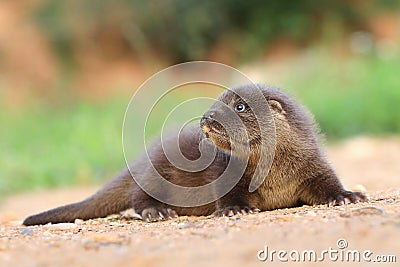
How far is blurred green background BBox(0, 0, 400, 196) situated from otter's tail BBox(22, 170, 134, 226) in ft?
24.2

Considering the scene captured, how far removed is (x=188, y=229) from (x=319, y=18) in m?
16.9

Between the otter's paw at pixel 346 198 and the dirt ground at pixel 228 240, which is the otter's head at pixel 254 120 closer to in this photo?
the otter's paw at pixel 346 198

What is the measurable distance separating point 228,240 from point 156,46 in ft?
57.0

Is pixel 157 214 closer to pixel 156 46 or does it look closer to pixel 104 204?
pixel 104 204

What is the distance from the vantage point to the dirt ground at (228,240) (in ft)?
11.6

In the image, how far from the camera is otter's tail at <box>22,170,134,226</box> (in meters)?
6.24

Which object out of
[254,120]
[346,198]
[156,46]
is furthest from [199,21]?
[346,198]

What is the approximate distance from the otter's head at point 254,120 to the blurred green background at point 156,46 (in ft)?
26.1

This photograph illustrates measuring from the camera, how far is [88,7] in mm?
21531

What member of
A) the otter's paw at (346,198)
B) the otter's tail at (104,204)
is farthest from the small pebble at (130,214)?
the otter's paw at (346,198)

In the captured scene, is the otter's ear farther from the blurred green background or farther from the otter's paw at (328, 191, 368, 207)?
the blurred green background

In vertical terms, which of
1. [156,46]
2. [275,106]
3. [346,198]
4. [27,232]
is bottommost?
[27,232]

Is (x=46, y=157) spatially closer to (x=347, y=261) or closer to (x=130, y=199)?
(x=130, y=199)

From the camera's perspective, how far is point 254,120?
219 inches
